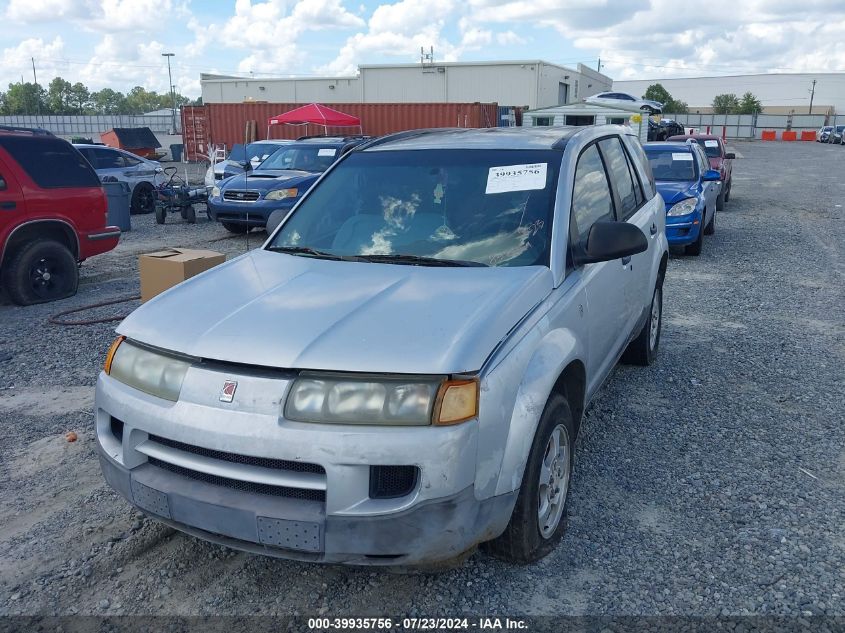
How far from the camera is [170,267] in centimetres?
602

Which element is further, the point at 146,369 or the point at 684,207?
the point at 684,207

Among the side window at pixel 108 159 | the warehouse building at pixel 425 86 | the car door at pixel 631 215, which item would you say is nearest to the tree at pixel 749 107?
the warehouse building at pixel 425 86

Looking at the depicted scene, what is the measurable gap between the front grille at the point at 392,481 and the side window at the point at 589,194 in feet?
5.24

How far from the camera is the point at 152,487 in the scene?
8.82 ft

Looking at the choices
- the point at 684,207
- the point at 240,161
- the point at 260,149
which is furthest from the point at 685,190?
the point at 240,161

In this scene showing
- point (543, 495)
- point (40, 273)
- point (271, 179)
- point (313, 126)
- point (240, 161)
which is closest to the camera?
point (543, 495)

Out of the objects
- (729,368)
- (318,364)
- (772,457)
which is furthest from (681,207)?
(318,364)

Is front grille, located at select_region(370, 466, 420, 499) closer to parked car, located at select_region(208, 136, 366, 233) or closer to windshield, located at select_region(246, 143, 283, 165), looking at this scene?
parked car, located at select_region(208, 136, 366, 233)

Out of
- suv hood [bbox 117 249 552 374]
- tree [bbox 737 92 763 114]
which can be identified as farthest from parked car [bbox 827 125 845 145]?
suv hood [bbox 117 249 552 374]

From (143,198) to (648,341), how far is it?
13.7 m

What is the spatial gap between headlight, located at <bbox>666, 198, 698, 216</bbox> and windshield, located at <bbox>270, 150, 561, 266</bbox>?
7014 mm

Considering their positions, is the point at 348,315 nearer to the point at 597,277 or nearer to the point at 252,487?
the point at 252,487

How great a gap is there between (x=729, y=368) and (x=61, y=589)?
4.83 meters

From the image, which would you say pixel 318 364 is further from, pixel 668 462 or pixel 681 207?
pixel 681 207
